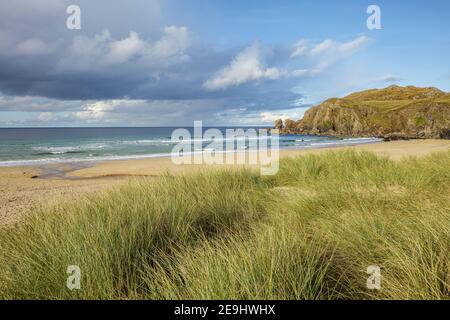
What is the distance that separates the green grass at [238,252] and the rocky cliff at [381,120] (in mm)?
50213

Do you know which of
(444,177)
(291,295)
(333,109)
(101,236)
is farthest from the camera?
(333,109)

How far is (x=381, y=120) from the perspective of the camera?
226 feet

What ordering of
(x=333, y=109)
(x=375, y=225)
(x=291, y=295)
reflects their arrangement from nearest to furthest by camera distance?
(x=291, y=295)
(x=375, y=225)
(x=333, y=109)

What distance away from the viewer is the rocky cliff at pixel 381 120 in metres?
59.0

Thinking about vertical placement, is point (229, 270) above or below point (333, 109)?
below

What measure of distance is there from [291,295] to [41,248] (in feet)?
8.40
